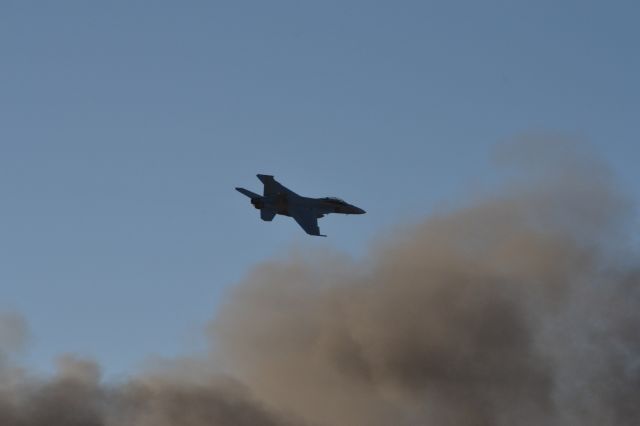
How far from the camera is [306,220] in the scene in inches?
6767

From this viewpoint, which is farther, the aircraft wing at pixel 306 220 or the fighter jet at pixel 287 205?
the aircraft wing at pixel 306 220

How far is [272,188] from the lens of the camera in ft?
567

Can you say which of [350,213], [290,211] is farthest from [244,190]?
[350,213]

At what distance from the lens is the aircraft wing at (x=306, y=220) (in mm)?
170500

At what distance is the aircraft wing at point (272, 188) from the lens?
6777 inches

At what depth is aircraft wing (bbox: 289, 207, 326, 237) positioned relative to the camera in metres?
170

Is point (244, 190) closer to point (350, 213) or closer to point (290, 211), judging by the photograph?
point (290, 211)

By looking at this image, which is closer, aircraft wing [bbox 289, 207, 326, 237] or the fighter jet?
the fighter jet

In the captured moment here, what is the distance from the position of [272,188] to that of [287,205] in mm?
3675

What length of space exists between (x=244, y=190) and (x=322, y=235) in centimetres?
1393

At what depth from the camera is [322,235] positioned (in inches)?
6457

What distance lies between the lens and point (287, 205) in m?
171

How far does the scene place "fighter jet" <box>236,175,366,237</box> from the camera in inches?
6639

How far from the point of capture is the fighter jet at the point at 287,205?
169 m
